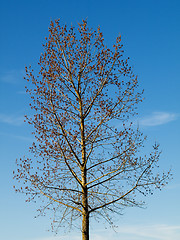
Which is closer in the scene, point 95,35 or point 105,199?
point 105,199

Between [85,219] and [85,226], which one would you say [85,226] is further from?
[85,219]

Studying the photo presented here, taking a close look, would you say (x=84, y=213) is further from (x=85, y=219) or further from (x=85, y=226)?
(x=85, y=226)

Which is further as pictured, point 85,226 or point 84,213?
point 84,213

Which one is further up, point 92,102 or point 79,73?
point 79,73

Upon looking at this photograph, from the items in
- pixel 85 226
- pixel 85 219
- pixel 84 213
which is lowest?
pixel 85 226

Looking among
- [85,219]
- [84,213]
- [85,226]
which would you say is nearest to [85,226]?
[85,226]

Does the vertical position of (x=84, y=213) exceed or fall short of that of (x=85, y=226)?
it exceeds it

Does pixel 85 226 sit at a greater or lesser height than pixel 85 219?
lesser

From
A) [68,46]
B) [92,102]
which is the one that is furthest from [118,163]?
[68,46]

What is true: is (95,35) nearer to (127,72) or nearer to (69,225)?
(127,72)

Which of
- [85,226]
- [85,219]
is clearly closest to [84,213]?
[85,219]

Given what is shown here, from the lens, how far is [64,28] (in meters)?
13.8

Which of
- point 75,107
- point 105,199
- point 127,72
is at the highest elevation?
point 127,72

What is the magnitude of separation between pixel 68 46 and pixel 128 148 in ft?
15.7
